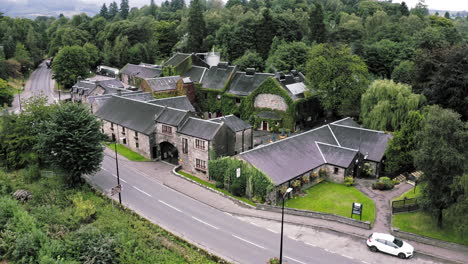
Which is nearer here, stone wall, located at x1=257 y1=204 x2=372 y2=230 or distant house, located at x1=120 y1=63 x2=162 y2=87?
stone wall, located at x1=257 y1=204 x2=372 y2=230

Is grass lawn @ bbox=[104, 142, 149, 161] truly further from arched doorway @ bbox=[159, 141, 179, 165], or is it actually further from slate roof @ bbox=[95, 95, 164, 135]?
slate roof @ bbox=[95, 95, 164, 135]

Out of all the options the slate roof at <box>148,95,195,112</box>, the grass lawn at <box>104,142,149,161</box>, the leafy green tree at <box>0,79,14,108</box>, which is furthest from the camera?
the leafy green tree at <box>0,79,14,108</box>

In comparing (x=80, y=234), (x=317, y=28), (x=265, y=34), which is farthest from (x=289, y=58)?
(x=80, y=234)

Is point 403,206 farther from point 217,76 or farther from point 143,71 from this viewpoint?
point 143,71

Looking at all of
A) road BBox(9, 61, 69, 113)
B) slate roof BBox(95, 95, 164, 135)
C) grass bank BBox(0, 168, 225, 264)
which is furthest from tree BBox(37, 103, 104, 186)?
road BBox(9, 61, 69, 113)

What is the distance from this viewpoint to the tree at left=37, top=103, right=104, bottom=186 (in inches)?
1495

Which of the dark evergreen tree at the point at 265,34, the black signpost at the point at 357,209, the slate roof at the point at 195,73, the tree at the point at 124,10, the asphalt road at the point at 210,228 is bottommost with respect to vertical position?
the asphalt road at the point at 210,228

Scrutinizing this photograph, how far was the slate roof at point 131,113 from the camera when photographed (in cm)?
5012

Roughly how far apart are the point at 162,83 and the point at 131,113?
48.6ft

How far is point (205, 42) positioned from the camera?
10138 cm

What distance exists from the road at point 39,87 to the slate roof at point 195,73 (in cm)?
2837

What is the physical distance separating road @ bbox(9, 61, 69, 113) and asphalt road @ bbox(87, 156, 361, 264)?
1882 inches

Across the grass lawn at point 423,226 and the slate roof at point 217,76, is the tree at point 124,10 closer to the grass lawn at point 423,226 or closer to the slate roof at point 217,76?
the slate roof at point 217,76

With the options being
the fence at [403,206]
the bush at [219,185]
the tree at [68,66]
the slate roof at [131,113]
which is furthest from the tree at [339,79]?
the tree at [68,66]
